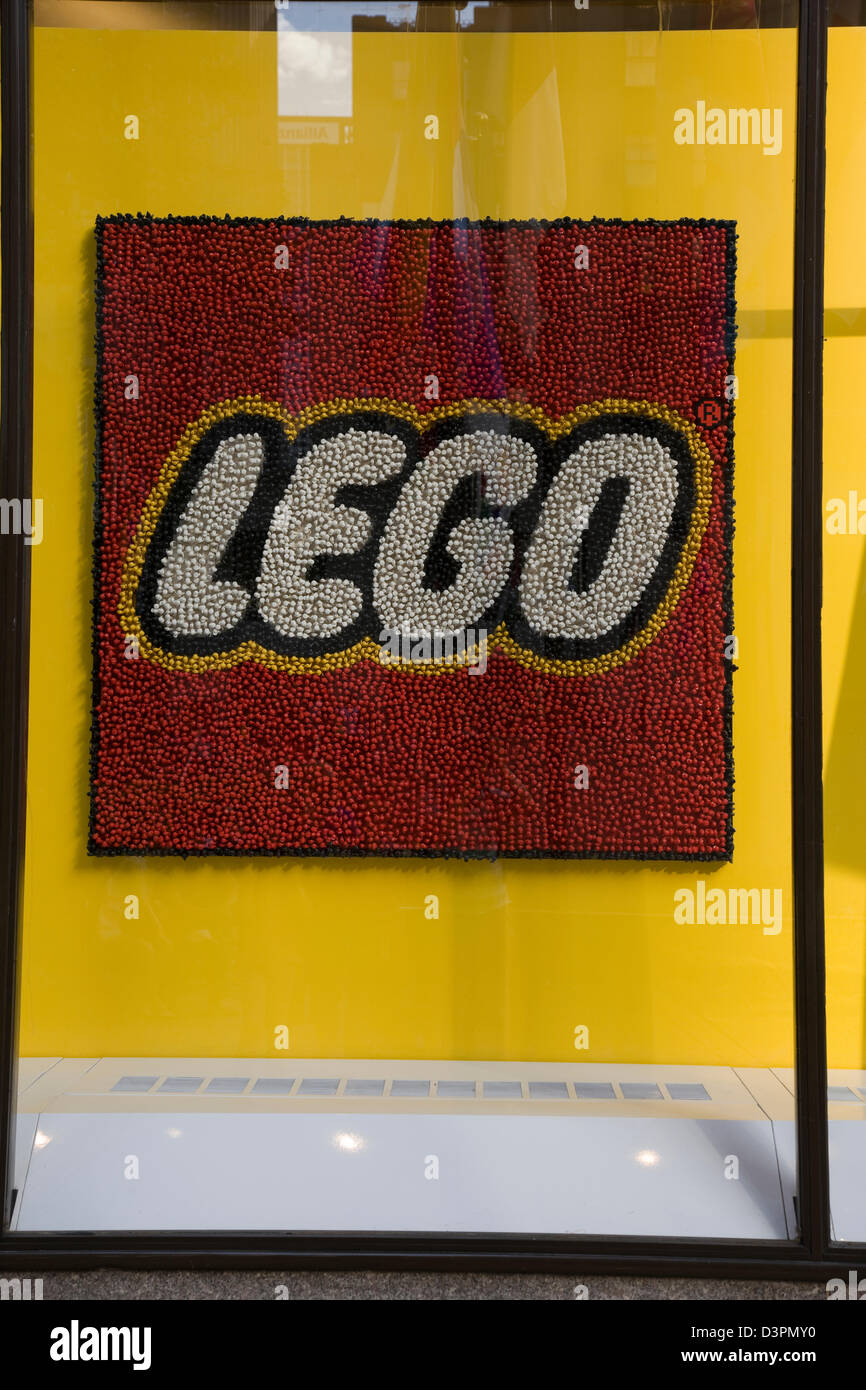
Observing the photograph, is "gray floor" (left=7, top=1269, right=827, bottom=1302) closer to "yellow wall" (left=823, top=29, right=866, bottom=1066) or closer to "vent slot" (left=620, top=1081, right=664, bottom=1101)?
"vent slot" (left=620, top=1081, right=664, bottom=1101)

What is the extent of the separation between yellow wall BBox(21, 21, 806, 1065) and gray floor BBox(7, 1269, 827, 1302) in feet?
A: 1.29

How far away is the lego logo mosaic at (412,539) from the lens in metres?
1.87

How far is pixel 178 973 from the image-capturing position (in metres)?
1.89

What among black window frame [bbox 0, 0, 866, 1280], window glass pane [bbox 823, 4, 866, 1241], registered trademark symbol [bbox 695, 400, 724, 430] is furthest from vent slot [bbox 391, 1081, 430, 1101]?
registered trademark symbol [bbox 695, 400, 724, 430]

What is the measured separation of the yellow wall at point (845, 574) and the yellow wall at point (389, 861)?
0.19ft

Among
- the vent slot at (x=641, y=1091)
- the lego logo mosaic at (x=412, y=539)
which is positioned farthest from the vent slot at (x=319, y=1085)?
the vent slot at (x=641, y=1091)

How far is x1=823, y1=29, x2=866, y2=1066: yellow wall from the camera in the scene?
179 cm

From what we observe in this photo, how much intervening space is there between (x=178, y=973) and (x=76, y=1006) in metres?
0.21

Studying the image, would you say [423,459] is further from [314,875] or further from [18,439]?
[314,875]

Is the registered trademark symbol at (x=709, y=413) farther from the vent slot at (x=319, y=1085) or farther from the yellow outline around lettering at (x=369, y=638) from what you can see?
the vent slot at (x=319, y=1085)

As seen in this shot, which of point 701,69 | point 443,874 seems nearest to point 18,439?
point 443,874

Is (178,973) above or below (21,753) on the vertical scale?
below
